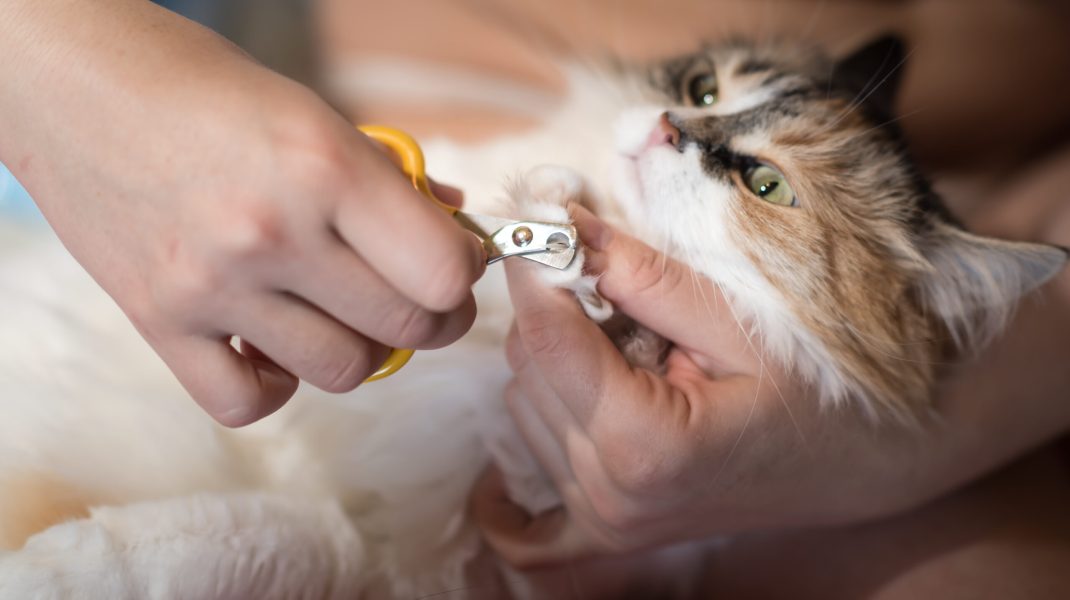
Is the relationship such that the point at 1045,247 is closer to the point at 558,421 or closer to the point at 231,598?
the point at 558,421

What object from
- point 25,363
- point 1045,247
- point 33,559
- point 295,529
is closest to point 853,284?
point 1045,247

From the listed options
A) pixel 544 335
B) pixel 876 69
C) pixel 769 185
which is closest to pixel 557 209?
pixel 544 335

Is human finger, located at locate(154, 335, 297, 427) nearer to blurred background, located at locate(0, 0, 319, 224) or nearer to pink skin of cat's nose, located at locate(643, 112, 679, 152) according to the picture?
pink skin of cat's nose, located at locate(643, 112, 679, 152)

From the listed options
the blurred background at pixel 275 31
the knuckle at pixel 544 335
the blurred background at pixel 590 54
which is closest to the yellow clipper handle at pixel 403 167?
the knuckle at pixel 544 335

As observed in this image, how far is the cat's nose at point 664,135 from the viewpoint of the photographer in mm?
1046

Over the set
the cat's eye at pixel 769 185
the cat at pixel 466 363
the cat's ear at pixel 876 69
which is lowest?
the cat at pixel 466 363

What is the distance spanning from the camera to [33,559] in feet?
2.46

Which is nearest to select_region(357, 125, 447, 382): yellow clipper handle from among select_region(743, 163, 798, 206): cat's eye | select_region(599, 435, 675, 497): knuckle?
select_region(599, 435, 675, 497): knuckle

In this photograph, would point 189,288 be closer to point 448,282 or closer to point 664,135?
point 448,282

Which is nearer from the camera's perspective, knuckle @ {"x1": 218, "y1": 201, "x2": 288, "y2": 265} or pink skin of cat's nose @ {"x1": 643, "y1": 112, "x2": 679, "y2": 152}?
knuckle @ {"x1": 218, "y1": 201, "x2": 288, "y2": 265}

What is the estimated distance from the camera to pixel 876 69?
142cm

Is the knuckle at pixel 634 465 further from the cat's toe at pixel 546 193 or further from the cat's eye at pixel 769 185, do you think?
the cat's eye at pixel 769 185

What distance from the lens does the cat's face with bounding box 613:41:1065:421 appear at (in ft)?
3.24

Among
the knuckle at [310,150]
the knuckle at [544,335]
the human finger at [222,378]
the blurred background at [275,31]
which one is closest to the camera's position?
the knuckle at [310,150]
